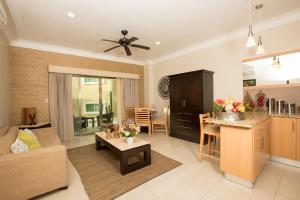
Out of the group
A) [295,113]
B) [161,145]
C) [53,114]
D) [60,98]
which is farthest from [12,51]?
[295,113]

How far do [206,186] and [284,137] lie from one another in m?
1.73

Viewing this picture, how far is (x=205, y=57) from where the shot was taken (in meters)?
4.04

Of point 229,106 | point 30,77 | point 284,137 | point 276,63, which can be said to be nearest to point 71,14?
point 30,77

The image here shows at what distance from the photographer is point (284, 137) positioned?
2531mm

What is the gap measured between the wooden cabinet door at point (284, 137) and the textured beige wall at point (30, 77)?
5.07m

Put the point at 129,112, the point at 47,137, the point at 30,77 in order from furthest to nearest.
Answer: the point at 129,112, the point at 30,77, the point at 47,137

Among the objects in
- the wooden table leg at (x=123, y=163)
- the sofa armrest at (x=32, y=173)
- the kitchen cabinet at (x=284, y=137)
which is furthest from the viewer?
the kitchen cabinet at (x=284, y=137)

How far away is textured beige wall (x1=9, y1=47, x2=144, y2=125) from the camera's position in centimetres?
352

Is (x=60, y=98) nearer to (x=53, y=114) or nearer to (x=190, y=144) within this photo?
(x=53, y=114)

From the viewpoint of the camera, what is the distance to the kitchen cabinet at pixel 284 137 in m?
2.45

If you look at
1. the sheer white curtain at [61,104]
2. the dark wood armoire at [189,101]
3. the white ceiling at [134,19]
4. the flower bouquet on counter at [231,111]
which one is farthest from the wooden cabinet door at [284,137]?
the sheer white curtain at [61,104]

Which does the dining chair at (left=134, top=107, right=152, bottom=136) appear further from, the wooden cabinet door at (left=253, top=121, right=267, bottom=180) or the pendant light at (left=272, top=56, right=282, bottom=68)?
the pendant light at (left=272, top=56, right=282, bottom=68)

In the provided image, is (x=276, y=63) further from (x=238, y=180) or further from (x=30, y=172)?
(x=30, y=172)

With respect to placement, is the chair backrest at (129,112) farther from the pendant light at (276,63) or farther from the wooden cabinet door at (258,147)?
the pendant light at (276,63)
